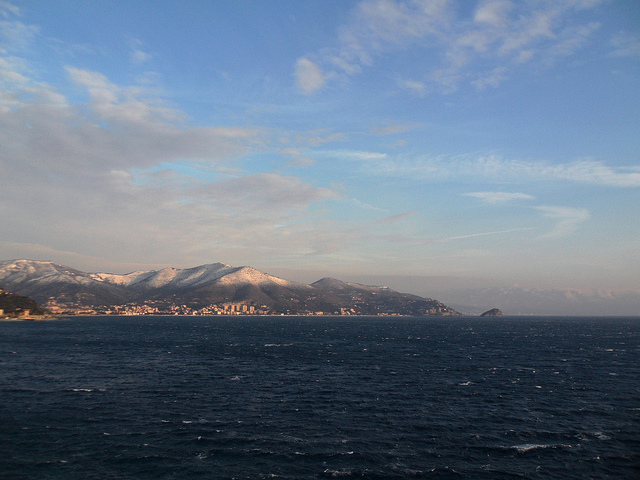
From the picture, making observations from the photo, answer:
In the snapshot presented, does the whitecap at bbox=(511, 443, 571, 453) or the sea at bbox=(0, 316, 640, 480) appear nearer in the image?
the sea at bbox=(0, 316, 640, 480)

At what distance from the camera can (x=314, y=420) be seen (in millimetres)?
68812

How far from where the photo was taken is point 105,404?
7569 cm

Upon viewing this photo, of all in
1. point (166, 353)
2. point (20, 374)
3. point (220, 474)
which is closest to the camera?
point (220, 474)

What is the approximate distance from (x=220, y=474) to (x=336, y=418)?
27308 millimetres

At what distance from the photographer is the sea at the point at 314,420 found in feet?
165

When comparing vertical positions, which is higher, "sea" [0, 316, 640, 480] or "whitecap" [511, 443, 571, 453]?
"whitecap" [511, 443, 571, 453]

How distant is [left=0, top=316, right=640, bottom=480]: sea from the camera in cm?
5019

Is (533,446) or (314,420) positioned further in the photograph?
(314,420)

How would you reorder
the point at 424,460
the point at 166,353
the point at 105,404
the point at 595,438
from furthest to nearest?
the point at 166,353
the point at 105,404
the point at 595,438
the point at 424,460

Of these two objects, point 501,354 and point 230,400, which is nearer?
point 230,400

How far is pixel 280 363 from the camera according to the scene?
130m

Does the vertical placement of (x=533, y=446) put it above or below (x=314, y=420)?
above

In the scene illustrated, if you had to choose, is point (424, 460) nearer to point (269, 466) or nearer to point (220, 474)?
point (269, 466)

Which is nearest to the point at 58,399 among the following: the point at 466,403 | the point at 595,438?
the point at 466,403
